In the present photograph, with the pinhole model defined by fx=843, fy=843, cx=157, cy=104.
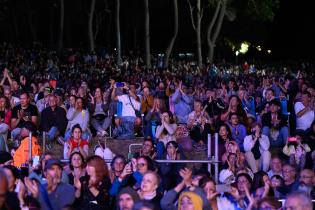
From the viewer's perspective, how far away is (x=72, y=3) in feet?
237

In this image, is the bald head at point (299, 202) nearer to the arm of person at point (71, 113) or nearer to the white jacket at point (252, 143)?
the white jacket at point (252, 143)

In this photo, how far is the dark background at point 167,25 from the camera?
65.8m

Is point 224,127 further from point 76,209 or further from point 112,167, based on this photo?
point 76,209

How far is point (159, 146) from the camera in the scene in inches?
597

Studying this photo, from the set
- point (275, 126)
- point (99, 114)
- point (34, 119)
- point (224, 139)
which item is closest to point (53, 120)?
point (34, 119)

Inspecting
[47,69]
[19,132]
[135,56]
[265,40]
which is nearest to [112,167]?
[19,132]

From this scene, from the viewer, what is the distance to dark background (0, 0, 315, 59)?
65.8m

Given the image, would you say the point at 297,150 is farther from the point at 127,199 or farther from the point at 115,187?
the point at 127,199

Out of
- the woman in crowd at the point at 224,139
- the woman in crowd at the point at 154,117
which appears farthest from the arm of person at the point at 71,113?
the woman in crowd at the point at 224,139

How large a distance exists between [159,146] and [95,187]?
4.74 metres

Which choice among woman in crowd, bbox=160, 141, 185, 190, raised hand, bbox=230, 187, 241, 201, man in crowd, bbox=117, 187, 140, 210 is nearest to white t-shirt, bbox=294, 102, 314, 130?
woman in crowd, bbox=160, 141, 185, 190

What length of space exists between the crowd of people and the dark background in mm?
42237

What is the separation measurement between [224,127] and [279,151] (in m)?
1.55

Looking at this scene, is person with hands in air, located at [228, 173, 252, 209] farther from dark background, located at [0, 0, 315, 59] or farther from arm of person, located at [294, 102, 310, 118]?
dark background, located at [0, 0, 315, 59]
